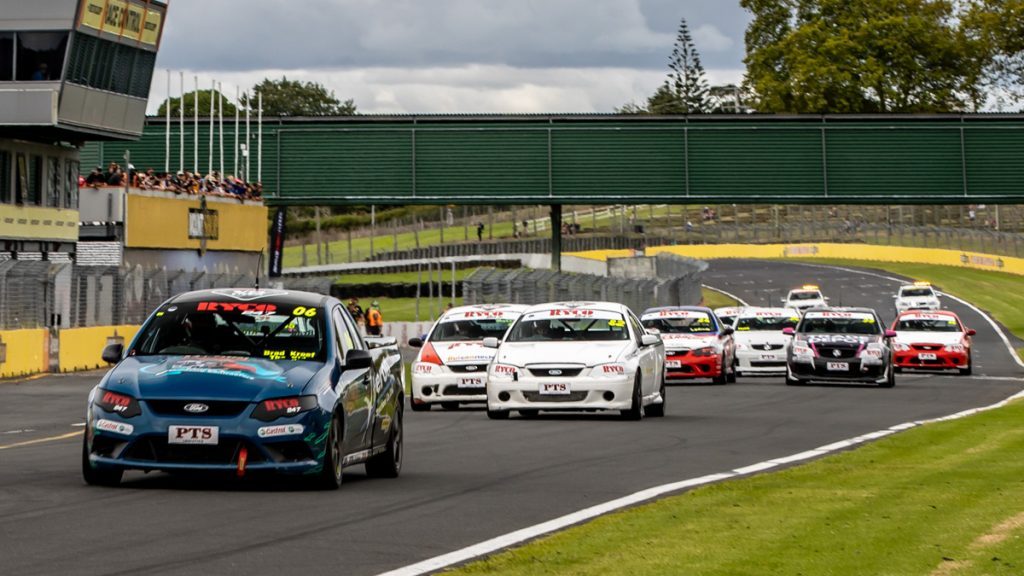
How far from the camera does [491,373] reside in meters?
Answer: 22.5

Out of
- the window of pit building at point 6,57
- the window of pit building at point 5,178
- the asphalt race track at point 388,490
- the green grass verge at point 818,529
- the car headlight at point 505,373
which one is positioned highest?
the window of pit building at point 6,57

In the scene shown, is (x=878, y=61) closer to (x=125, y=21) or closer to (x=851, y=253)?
(x=851, y=253)

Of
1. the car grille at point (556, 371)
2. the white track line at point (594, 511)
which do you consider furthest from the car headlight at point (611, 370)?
the white track line at point (594, 511)

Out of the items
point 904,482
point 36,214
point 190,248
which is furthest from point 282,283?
point 904,482

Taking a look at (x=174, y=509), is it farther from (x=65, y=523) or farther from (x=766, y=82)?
(x=766, y=82)

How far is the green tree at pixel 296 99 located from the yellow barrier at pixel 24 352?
127 m

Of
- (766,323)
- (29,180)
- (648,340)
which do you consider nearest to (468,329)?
(648,340)

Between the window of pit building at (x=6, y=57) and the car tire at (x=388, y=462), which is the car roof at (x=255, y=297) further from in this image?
the window of pit building at (x=6, y=57)

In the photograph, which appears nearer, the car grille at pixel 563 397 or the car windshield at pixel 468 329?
the car grille at pixel 563 397

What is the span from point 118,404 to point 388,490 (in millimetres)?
1979

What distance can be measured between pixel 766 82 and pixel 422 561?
88631mm

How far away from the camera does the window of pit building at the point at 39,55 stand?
5094cm

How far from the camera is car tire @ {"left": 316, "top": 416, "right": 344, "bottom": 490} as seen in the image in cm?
1248

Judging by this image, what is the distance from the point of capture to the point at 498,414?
22922mm
